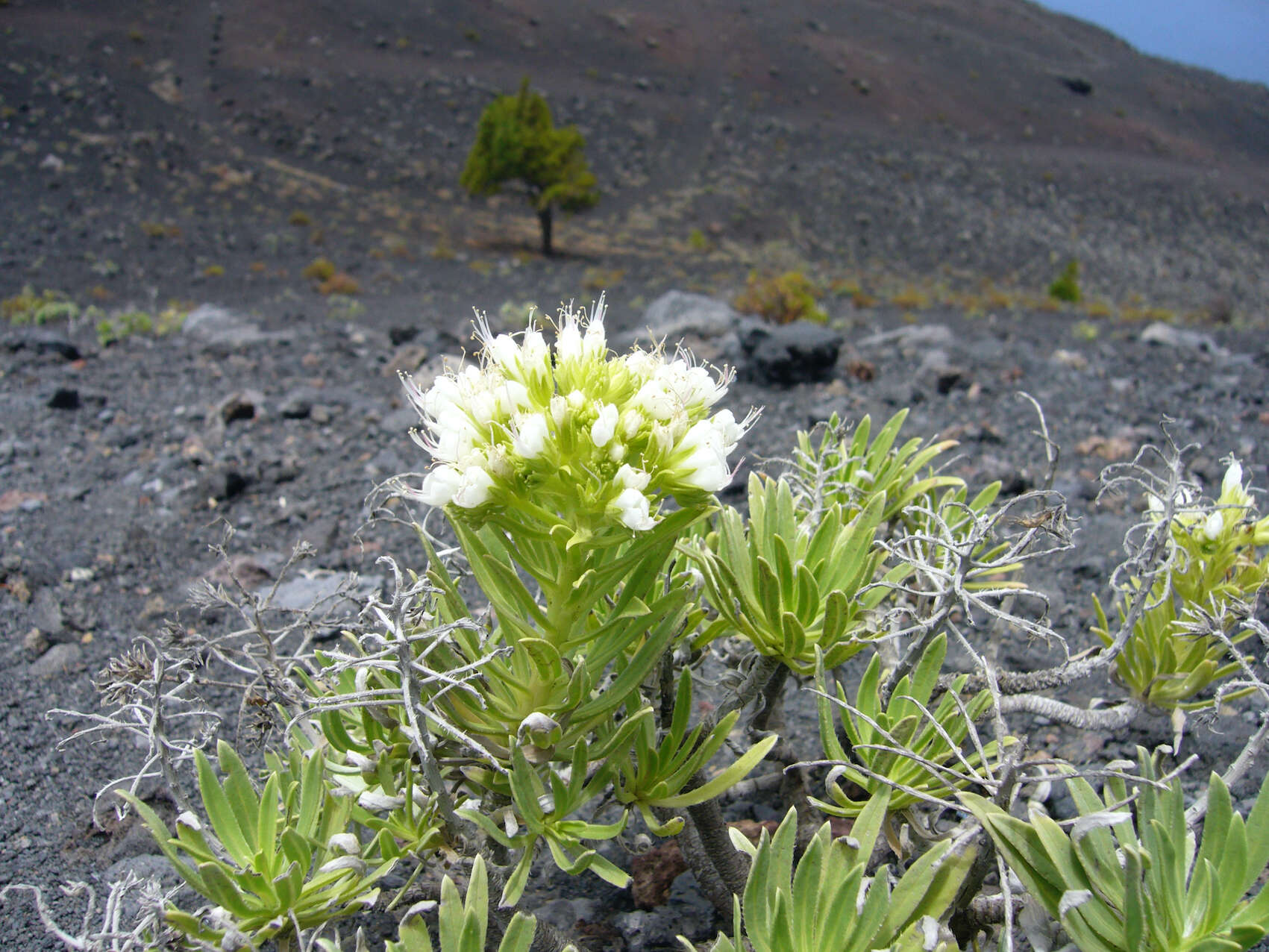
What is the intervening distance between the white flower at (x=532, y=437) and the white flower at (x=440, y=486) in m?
0.12

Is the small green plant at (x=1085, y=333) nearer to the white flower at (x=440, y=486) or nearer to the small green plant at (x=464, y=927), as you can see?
the white flower at (x=440, y=486)

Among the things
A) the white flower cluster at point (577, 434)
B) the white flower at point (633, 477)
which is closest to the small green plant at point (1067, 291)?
the white flower cluster at point (577, 434)

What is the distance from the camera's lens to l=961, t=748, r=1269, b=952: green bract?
118cm

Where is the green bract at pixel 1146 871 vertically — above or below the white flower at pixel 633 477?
below

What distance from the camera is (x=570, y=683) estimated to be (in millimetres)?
1436

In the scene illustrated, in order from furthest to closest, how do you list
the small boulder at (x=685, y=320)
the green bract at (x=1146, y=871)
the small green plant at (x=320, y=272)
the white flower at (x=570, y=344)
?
the small green plant at (x=320, y=272)
the small boulder at (x=685, y=320)
the white flower at (x=570, y=344)
the green bract at (x=1146, y=871)

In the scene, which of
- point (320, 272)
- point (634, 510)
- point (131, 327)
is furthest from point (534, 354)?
point (320, 272)

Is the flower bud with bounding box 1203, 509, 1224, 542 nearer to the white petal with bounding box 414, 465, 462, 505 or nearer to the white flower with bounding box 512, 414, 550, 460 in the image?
the white flower with bounding box 512, 414, 550, 460

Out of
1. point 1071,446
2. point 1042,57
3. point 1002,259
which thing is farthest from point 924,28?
point 1071,446

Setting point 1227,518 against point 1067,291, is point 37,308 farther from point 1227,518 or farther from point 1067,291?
point 1067,291

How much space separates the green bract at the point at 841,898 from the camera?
1.23 metres

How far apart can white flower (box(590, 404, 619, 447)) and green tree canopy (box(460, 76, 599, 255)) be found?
25.9 metres

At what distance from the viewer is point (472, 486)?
52.9 inches

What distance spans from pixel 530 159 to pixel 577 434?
26.2 meters
